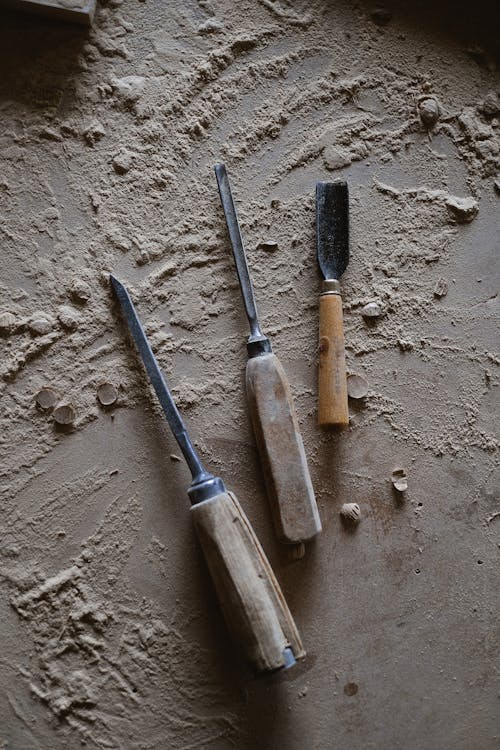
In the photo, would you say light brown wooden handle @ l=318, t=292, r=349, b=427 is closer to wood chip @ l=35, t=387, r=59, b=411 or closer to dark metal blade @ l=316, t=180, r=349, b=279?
dark metal blade @ l=316, t=180, r=349, b=279

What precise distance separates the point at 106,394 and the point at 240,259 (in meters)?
0.28

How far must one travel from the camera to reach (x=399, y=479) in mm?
925

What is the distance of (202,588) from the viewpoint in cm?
88

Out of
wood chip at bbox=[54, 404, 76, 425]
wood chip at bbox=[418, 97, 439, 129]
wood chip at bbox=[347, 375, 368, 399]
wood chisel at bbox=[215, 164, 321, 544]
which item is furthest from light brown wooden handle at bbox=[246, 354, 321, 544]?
wood chip at bbox=[418, 97, 439, 129]

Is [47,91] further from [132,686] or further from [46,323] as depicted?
[132,686]

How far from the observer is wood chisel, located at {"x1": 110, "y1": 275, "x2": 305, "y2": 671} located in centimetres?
77

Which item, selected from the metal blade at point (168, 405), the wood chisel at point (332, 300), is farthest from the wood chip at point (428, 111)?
the metal blade at point (168, 405)

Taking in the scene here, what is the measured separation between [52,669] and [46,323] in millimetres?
483

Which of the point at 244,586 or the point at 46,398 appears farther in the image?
the point at 46,398

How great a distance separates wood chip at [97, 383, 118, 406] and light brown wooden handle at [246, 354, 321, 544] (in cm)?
20

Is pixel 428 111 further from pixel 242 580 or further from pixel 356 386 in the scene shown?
pixel 242 580

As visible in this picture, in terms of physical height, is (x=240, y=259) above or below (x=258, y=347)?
above

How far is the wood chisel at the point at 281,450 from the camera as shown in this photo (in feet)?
2.81

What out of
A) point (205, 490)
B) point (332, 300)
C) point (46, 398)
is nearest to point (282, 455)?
point (205, 490)
